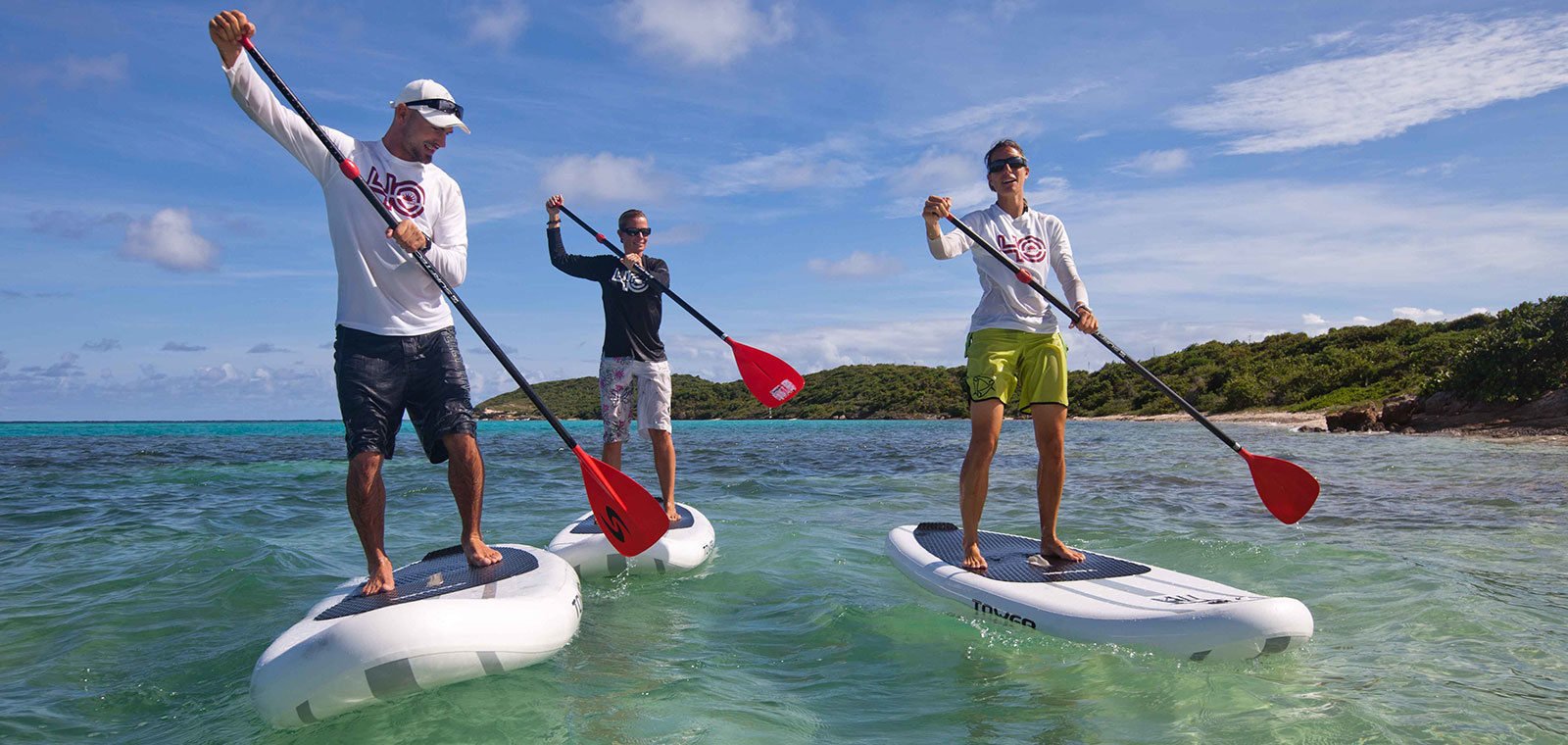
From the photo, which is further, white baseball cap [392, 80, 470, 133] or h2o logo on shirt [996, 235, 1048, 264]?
h2o logo on shirt [996, 235, 1048, 264]

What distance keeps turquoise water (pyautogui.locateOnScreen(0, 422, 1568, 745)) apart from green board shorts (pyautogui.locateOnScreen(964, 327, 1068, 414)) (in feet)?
4.26

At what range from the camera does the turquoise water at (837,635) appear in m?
3.13


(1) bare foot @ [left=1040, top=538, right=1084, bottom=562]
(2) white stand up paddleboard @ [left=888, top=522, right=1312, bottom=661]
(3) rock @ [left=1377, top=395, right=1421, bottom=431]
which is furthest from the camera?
(3) rock @ [left=1377, top=395, right=1421, bottom=431]

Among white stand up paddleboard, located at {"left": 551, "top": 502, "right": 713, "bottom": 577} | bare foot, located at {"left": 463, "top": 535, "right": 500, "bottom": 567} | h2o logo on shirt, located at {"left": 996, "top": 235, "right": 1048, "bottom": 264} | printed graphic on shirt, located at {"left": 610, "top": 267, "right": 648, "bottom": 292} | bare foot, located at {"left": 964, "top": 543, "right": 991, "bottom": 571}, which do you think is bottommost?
white stand up paddleboard, located at {"left": 551, "top": 502, "right": 713, "bottom": 577}

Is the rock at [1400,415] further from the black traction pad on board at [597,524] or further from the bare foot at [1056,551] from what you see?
the black traction pad on board at [597,524]

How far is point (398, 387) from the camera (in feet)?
12.7

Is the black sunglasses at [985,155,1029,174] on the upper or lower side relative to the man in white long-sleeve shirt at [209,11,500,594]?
upper

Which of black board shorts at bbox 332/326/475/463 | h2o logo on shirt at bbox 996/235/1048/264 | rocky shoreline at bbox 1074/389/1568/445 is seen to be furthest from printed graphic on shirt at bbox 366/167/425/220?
rocky shoreline at bbox 1074/389/1568/445

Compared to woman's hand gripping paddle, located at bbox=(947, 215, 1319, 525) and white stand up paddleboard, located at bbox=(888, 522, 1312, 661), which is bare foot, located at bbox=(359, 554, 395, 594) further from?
woman's hand gripping paddle, located at bbox=(947, 215, 1319, 525)

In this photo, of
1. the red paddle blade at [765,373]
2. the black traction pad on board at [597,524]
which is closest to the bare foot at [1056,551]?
the black traction pad on board at [597,524]

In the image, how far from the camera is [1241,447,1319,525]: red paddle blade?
16.6 ft

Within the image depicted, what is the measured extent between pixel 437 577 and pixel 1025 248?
3842 millimetres

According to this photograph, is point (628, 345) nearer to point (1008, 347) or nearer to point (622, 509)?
point (622, 509)

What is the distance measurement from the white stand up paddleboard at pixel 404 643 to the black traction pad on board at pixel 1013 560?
7.98 ft
